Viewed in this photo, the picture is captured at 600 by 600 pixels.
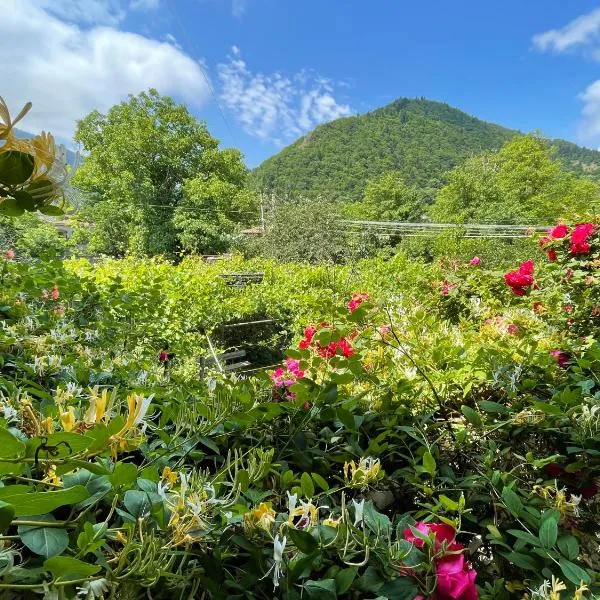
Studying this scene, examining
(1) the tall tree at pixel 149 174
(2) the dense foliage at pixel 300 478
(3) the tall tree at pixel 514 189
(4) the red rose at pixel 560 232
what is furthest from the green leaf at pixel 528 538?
(3) the tall tree at pixel 514 189

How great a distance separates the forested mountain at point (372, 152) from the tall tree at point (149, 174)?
15.7m

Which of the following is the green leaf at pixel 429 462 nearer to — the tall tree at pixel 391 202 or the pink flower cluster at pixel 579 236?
the pink flower cluster at pixel 579 236

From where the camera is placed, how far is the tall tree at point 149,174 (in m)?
23.8

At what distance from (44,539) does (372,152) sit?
5235 cm

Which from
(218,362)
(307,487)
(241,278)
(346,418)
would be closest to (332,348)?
(346,418)

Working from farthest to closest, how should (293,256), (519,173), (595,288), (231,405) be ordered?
(519,173) < (293,256) < (595,288) < (231,405)

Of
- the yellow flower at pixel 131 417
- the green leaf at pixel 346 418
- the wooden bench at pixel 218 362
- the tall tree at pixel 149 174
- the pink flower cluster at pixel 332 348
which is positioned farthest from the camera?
the tall tree at pixel 149 174

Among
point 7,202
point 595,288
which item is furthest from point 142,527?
point 595,288

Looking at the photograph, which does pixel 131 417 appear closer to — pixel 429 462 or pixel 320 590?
pixel 320 590

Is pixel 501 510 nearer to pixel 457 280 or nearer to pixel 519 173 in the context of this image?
pixel 457 280

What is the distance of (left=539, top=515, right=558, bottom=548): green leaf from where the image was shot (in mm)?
531

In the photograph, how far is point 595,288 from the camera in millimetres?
2379

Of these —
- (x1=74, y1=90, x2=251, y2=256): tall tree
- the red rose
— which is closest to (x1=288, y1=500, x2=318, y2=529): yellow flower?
the red rose

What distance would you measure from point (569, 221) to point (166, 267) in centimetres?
407
